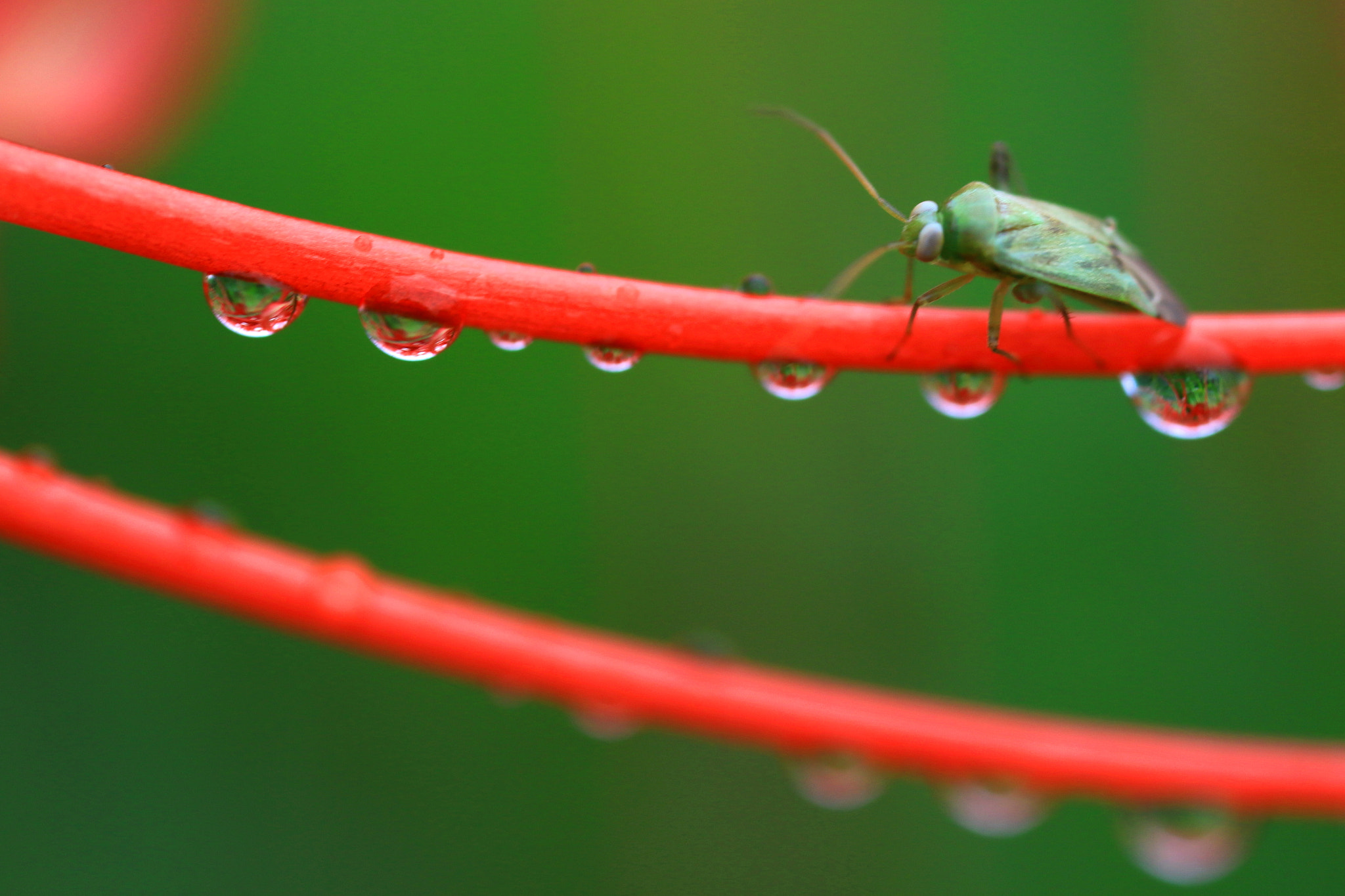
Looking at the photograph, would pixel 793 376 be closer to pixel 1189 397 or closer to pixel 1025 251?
pixel 1189 397

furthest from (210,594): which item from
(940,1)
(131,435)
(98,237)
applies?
(940,1)

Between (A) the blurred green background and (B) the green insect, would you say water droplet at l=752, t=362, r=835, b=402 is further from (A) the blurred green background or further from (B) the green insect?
(A) the blurred green background

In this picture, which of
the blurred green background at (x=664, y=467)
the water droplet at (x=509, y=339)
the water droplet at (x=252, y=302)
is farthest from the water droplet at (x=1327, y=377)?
the blurred green background at (x=664, y=467)

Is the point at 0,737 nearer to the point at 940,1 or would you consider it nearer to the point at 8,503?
the point at 8,503

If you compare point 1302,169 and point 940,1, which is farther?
point 940,1

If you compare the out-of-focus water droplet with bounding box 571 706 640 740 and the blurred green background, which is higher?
the blurred green background

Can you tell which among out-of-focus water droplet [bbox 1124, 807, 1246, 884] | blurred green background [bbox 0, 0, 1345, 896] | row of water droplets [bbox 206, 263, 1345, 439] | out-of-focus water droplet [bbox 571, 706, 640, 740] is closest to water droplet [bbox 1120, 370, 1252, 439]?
row of water droplets [bbox 206, 263, 1345, 439]

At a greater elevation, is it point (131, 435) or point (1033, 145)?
point (1033, 145)

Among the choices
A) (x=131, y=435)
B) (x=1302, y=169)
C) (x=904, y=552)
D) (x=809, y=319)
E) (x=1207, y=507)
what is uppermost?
(x=1302, y=169)
